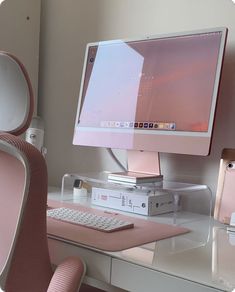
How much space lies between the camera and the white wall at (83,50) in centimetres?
161

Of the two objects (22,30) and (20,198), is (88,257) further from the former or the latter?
(22,30)

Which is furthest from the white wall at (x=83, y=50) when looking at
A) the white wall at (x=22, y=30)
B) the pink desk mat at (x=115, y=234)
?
the pink desk mat at (x=115, y=234)

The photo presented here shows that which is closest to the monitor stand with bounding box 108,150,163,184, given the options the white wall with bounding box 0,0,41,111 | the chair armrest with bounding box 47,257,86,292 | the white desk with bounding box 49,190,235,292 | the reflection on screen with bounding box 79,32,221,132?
the reflection on screen with bounding box 79,32,221,132

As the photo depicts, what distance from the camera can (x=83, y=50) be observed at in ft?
6.99

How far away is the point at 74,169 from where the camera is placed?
2.16 metres

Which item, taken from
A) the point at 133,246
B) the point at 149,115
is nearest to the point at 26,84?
the point at 133,246

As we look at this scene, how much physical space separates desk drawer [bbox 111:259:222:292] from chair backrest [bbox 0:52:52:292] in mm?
180

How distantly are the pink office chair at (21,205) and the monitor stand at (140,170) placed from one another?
0.52m

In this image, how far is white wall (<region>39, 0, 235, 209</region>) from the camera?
1.61 metres

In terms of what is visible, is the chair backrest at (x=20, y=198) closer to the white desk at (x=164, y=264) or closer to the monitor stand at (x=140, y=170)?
the white desk at (x=164, y=264)

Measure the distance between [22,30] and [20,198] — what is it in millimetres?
1427

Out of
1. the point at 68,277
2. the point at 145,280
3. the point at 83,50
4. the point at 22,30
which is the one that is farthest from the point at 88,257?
the point at 22,30

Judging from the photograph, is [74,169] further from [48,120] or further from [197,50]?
[197,50]

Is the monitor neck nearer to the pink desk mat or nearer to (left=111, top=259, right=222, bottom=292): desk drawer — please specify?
the pink desk mat
